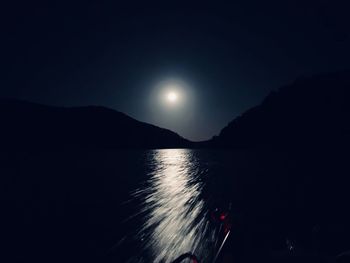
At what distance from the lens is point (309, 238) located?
1074 cm

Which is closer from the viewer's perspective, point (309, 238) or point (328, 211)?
point (309, 238)

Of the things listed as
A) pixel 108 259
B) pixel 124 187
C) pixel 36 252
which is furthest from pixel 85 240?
pixel 124 187

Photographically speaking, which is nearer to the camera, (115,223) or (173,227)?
(173,227)

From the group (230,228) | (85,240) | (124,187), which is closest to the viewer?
(85,240)

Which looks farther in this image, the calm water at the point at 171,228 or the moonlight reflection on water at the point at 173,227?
the moonlight reflection on water at the point at 173,227

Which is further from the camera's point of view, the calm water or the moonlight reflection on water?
the moonlight reflection on water

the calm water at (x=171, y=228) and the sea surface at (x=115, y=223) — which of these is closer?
the calm water at (x=171, y=228)

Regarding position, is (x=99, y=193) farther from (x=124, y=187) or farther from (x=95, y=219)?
(x=95, y=219)

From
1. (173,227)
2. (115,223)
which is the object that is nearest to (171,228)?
(173,227)

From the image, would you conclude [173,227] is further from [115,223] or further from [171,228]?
[115,223]

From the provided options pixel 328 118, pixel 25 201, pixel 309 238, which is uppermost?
pixel 328 118

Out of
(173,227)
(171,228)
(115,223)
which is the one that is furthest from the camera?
(115,223)

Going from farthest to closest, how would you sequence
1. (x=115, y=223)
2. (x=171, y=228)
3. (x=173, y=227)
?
(x=115, y=223), (x=173, y=227), (x=171, y=228)

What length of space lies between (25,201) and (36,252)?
10907mm
